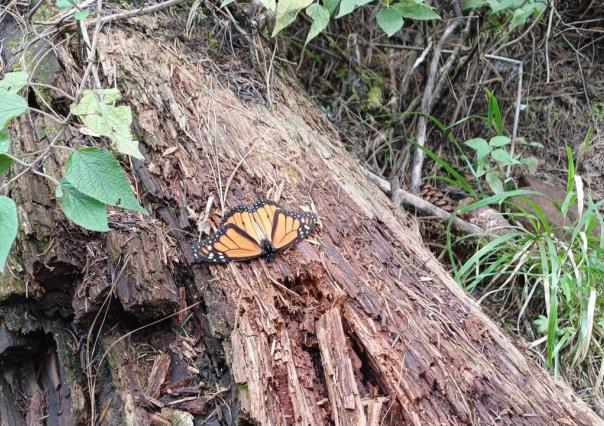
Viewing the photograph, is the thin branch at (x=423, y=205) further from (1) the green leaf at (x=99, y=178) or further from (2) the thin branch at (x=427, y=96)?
(1) the green leaf at (x=99, y=178)

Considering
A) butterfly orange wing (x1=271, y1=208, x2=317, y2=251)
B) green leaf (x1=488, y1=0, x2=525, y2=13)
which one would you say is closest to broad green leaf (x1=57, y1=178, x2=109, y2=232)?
butterfly orange wing (x1=271, y1=208, x2=317, y2=251)

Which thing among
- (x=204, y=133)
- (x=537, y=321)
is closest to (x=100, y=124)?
(x=204, y=133)

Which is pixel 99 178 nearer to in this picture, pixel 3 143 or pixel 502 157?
pixel 3 143

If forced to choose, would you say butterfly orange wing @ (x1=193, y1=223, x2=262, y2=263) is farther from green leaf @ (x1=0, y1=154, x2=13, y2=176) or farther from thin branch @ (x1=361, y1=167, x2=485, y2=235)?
thin branch @ (x1=361, y1=167, x2=485, y2=235)

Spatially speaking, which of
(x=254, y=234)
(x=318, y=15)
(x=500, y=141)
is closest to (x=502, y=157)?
(x=500, y=141)

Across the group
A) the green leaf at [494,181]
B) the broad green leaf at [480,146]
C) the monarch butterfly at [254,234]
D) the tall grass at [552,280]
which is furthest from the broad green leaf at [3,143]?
the green leaf at [494,181]
